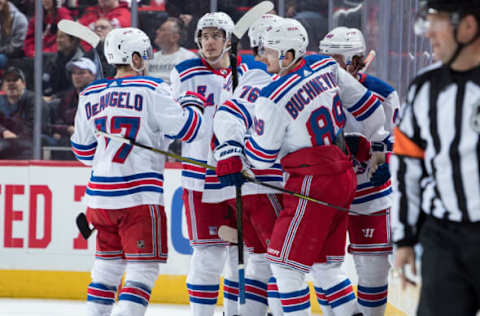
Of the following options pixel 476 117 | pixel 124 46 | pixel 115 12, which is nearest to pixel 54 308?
pixel 124 46

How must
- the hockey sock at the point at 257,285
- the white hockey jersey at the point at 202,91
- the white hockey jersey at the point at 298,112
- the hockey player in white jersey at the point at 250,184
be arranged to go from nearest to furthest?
the white hockey jersey at the point at 298,112, the hockey player in white jersey at the point at 250,184, the hockey sock at the point at 257,285, the white hockey jersey at the point at 202,91

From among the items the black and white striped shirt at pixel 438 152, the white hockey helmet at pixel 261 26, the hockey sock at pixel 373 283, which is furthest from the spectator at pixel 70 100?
the black and white striped shirt at pixel 438 152

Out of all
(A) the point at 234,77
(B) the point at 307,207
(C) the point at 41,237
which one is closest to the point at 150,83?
(A) the point at 234,77

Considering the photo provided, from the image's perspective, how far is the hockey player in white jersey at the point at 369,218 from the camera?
3365 millimetres

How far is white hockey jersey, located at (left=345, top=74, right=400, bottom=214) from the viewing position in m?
3.38

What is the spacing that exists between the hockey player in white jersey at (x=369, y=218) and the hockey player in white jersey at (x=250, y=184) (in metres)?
0.32

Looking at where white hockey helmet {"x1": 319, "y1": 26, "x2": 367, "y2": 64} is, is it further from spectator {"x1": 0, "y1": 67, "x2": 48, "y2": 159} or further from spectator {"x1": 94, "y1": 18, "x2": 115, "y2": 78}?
spectator {"x1": 0, "y1": 67, "x2": 48, "y2": 159}

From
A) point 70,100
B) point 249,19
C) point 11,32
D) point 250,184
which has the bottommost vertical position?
point 250,184

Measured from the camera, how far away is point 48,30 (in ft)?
19.5

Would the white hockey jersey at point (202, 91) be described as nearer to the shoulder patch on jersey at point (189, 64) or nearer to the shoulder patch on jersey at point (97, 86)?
the shoulder patch on jersey at point (189, 64)

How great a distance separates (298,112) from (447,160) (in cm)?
104

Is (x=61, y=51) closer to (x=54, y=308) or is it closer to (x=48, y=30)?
(x=48, y=30)

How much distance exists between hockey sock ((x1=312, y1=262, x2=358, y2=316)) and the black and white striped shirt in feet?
3.60

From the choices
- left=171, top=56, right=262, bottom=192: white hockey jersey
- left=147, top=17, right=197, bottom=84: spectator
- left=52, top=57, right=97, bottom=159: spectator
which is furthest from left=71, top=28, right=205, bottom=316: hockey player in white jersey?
left=52, top=57, right=97, bottom=159: spectator
